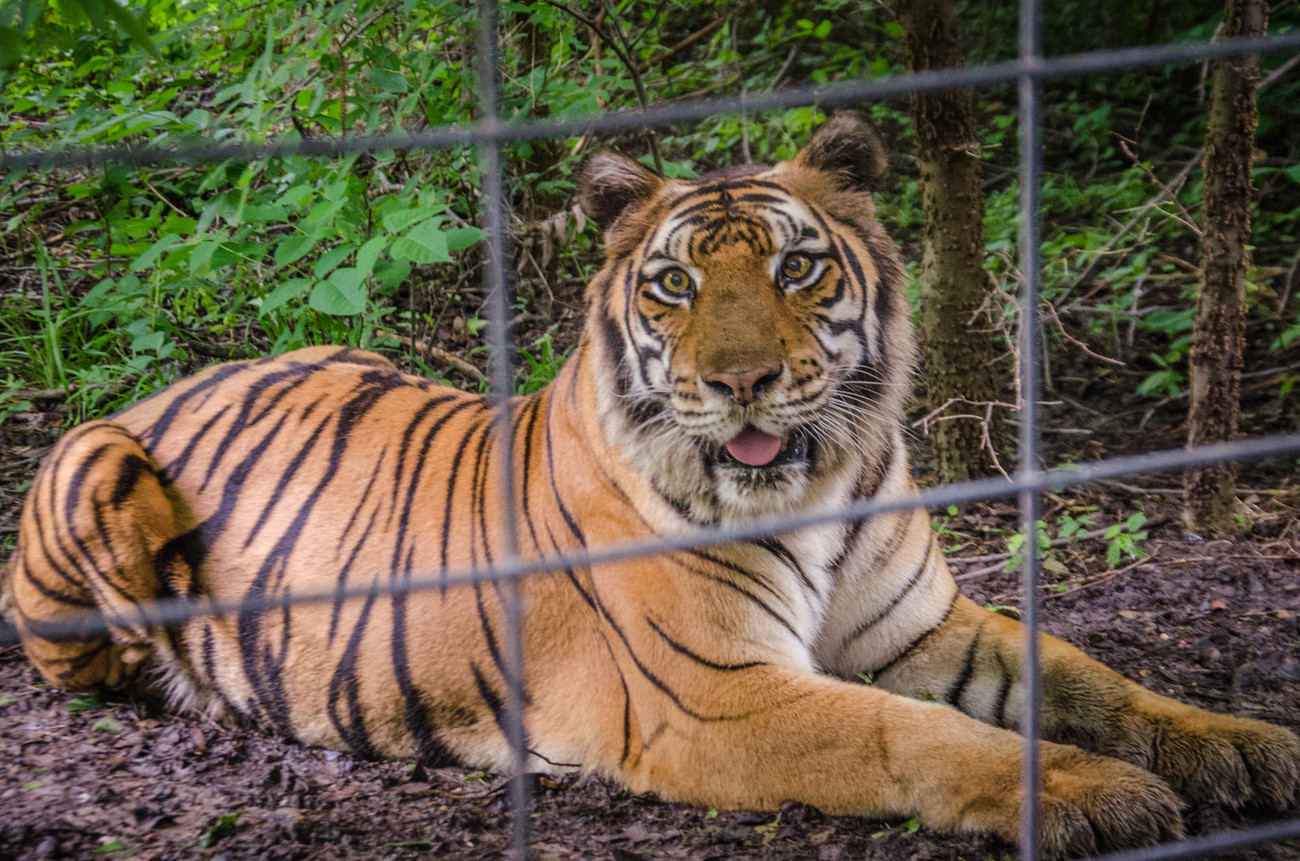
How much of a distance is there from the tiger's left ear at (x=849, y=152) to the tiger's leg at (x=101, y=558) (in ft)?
5.69

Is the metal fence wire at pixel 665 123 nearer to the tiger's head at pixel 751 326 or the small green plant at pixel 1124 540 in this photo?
the tiger's head at pixel 751 326

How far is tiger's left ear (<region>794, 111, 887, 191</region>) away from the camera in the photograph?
248 cm

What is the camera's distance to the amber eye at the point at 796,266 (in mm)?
2404

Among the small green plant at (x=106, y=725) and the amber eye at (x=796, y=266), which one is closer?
the amber eye at (x=796, y=266)

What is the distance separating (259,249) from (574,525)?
132cm

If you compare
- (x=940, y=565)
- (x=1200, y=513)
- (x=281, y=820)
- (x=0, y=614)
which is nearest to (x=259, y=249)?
(x=0, y=614)

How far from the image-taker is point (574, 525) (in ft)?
8.42

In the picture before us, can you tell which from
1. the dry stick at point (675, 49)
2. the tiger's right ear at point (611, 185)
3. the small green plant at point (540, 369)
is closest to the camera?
the tiger's right ear at point (611, 185)

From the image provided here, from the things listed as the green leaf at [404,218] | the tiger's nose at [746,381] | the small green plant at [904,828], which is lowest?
the small green plant at [904,828]

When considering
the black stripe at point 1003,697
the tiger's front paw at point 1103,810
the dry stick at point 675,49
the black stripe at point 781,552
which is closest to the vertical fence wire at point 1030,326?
the tiger's front paw at point 1103,810

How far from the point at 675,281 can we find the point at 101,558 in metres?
1.50

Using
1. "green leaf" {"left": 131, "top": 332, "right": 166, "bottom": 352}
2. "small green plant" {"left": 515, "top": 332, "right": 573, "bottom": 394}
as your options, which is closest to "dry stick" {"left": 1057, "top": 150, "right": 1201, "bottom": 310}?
"small green plant" {"left": 515, "top": 332, "right": 573, "bottom": 394}

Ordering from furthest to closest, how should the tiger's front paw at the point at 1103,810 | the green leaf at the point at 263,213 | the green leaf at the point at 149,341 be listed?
the green leaf at the point at 149,341 → the green leaf at the point at 263,213 → the tiger's front paw at the point at 1103,810

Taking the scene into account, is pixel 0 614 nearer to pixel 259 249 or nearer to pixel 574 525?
pixel 259 249
